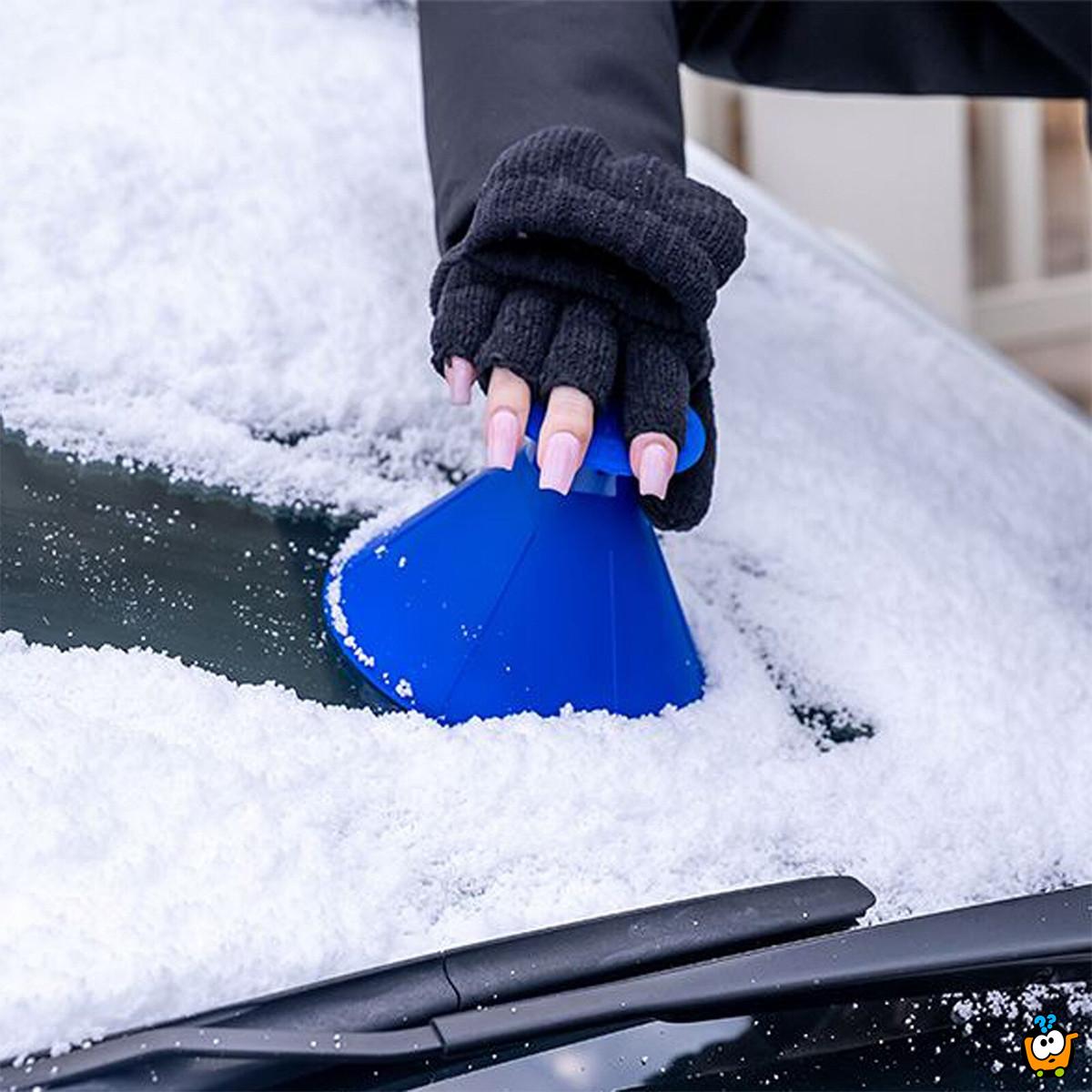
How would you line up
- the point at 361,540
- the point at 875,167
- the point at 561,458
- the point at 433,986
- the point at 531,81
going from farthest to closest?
the point at 875,167
the point at 531,81
the point at 361,540
the point at 561,458
the point at 433,986

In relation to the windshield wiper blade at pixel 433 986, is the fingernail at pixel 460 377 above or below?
above

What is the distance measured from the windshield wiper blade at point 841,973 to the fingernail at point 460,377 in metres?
0.43

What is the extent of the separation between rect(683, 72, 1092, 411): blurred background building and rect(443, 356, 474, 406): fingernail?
10.1 feet

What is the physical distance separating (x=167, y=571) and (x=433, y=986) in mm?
392

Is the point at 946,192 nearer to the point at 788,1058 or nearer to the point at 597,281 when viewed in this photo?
the point at 597,281

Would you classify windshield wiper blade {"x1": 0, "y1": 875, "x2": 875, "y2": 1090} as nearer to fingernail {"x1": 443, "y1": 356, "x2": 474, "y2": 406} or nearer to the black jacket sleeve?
fingernail {"x1": 443, "y1": 356, "x2": 474, "y2": 406}

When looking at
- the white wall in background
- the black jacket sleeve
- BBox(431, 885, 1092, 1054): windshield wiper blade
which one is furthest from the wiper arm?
the white wall in background

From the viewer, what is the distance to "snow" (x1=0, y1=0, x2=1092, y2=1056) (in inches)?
36.7

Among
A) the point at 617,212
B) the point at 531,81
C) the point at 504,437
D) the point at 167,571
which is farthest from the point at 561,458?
the point at 531,81

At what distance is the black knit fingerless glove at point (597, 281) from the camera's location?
43.4 inches

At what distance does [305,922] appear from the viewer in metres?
0.92
